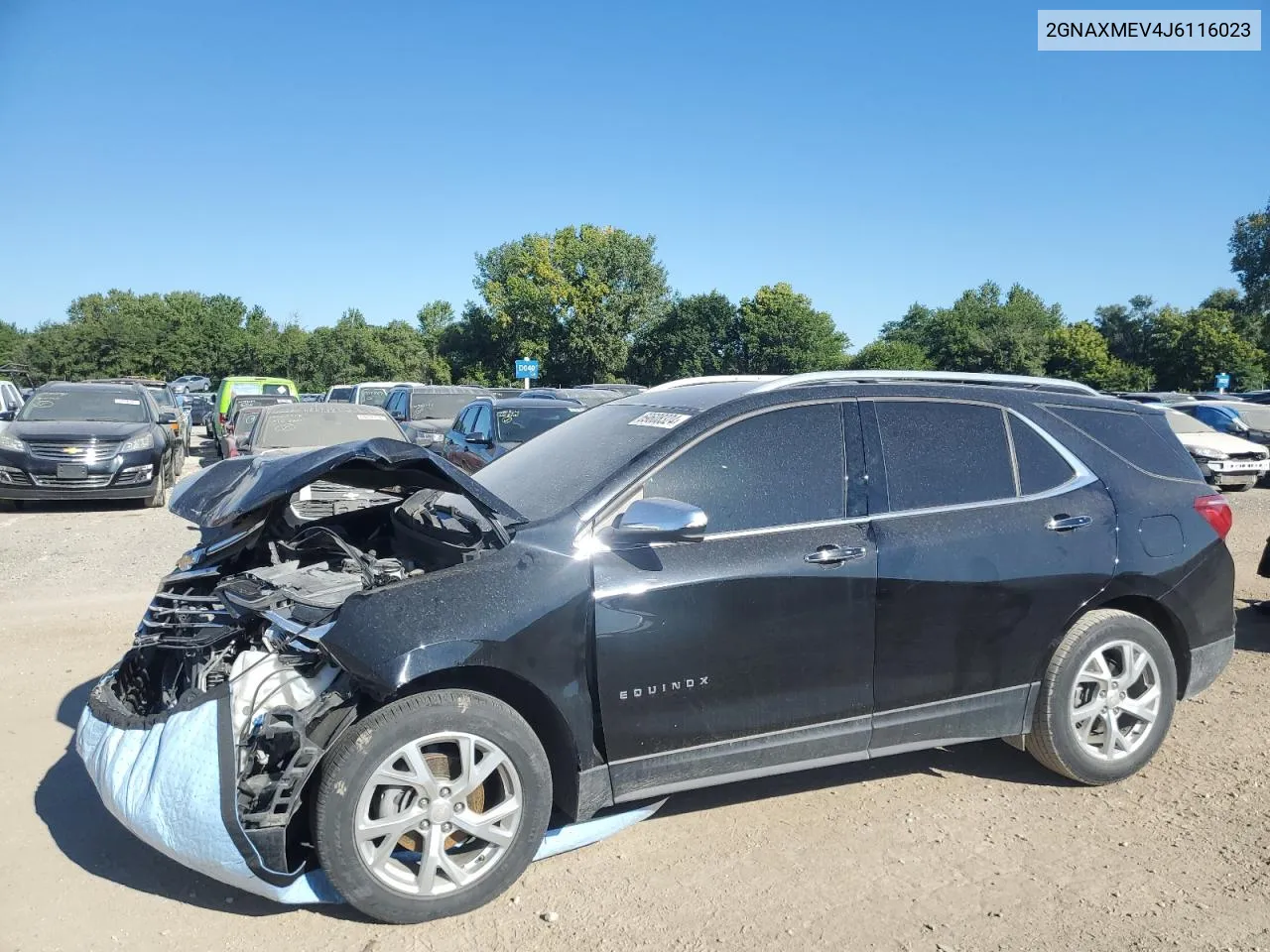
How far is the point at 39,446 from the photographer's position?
11.7 metres

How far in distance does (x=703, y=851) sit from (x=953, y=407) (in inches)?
84.7

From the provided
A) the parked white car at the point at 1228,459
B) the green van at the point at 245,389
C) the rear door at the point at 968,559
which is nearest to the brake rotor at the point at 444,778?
the rear door at the point at 968,559

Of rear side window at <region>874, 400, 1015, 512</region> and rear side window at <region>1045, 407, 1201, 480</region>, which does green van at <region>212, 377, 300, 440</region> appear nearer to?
Answer: rear side window at <region>874, 400, 1015, 512</region>

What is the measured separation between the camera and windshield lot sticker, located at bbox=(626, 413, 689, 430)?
12.4 ft

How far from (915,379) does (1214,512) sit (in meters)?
1.61

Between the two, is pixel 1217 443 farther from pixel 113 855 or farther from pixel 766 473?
pixel 113 855

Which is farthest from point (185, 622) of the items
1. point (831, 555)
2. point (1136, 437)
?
point (1136, 437)

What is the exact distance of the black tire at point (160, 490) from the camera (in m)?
12.6

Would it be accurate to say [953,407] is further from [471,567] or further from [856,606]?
[471,567]

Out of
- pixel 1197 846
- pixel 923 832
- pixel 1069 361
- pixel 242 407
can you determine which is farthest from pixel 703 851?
pixel 1069 361

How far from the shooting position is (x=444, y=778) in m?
3.10

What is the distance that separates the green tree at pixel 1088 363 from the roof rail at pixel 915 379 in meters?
57.9

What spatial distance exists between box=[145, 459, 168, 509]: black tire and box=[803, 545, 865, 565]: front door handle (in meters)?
11.4

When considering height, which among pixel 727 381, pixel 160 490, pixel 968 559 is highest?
pixel 727 381
